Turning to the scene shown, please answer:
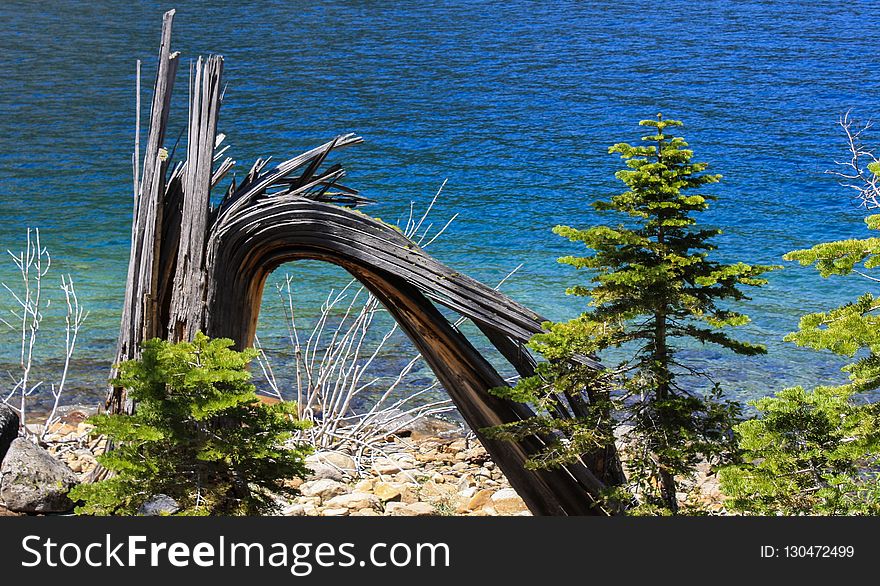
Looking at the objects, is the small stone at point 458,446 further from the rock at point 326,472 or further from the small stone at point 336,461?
the rock at point 326,472

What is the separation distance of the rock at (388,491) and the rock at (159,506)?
132 cm

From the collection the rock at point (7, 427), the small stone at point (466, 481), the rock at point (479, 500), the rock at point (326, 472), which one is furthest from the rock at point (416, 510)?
the rock at point (7, 427)

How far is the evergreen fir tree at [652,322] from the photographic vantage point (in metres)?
2.90

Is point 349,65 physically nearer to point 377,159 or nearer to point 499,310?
point 377,159

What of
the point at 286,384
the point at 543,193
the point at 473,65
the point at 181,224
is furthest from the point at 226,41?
the point at 181,224

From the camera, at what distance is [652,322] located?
9.90 feet

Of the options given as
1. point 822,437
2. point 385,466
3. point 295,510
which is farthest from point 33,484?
point 822,437

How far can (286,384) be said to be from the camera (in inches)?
254

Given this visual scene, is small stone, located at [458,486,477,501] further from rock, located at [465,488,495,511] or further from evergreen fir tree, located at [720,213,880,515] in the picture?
evergreen fir tree, located at [720,213,880,515]

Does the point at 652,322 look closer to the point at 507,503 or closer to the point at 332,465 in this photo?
the point at 507,503

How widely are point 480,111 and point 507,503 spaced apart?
1230 centimetres

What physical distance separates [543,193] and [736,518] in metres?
10.5

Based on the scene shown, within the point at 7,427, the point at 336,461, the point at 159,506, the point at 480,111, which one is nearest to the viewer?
the point at 159,506

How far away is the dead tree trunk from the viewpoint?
3.20 m
